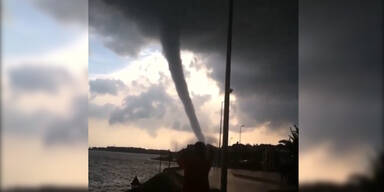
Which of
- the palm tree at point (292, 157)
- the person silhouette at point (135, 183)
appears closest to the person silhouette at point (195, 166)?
the person silhouette at point (135, 183)

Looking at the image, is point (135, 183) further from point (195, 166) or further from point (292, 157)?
point (292, 157)

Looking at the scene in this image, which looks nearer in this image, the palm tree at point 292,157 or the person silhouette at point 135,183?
the palm tree at point 292,157

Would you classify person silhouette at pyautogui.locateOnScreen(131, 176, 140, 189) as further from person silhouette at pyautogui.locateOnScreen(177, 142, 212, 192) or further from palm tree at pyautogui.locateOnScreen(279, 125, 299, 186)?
palm tree at pyautogui.locateOnScreen(279, 125, 299, 186)

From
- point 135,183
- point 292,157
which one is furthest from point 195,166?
point 292,157

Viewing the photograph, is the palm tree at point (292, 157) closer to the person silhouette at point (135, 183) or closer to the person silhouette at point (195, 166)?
the person silhouette at point (195, 166)

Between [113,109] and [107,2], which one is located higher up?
[107,2]

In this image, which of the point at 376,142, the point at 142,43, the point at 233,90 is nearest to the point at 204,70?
the point at 233,90

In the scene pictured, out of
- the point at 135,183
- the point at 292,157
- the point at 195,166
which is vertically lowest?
the point at 135,183

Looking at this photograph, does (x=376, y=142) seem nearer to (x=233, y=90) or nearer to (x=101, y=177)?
(x=233, y=90)
